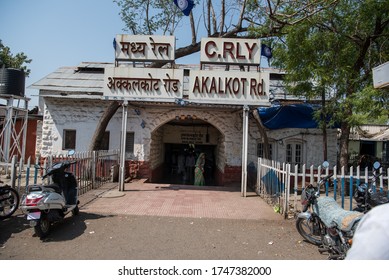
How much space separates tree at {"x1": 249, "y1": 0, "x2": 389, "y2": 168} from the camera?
28.5 feet

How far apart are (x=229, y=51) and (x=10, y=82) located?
9610 mm

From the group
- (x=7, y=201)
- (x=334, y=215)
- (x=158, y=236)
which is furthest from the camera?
(x=7, y=201)

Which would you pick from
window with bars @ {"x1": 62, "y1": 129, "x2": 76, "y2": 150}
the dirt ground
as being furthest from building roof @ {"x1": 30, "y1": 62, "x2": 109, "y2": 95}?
the dirt ground

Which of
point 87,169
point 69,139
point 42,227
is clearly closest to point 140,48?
point 87,169

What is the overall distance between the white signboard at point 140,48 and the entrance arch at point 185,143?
3530mm

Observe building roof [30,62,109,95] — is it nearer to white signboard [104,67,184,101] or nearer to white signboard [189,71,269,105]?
white signboard [104,67,184,101]

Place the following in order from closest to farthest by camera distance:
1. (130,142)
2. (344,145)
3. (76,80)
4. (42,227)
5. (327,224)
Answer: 1. (327,224)
2. (42,227)
3. (344,145)
4. (130,142)
5. (76,80)

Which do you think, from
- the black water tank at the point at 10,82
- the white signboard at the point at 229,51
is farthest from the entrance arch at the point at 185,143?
the black water tank at the point at 10,82

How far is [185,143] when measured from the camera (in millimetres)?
15820

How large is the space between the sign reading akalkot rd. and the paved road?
338 cm

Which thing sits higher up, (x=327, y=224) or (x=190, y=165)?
(x=190, y=165)

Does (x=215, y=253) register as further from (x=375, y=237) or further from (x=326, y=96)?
(x=326, y=96)

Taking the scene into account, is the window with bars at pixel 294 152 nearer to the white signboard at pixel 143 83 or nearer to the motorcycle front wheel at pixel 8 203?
the white signboard at pixel 143 83

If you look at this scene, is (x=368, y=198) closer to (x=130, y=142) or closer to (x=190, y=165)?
(x=130, y=142)
